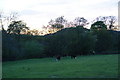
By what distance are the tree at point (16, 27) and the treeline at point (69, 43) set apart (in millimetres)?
1524

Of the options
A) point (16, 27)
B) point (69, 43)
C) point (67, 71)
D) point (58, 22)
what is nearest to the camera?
point (67, 71)

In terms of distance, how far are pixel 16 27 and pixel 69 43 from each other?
13.3 m

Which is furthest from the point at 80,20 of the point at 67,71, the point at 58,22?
the point at 67,71

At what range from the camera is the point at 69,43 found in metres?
64.6

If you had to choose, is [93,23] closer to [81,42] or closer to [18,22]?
[81,42]

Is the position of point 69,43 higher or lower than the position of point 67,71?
higher

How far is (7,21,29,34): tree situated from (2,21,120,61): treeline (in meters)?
1.52

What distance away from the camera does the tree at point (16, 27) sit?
60812 mm

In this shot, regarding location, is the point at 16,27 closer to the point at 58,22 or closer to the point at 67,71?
the point at 58,22

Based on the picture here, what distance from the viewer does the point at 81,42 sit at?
2564 inches

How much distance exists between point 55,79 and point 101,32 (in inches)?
2191

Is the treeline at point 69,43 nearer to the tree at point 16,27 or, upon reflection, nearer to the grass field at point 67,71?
the tree at point 16,27

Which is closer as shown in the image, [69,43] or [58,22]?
[69,43]

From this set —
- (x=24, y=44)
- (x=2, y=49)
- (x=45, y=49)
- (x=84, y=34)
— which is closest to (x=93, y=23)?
(x=84, y=34)
